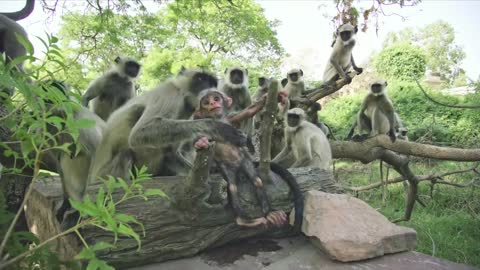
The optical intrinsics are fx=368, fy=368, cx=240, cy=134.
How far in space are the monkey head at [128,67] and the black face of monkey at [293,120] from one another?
2.66 metres

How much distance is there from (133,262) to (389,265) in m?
2.01

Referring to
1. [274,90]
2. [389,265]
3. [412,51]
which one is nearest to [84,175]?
[274,90]

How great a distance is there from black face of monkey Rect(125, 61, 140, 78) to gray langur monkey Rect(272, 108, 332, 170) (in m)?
2.67

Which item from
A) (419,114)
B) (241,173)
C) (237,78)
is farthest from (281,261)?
(419,114)

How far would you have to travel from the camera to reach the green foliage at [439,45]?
46.2 m

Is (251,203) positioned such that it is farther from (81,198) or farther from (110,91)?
(110,91)

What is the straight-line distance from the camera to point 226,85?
22.7 feet

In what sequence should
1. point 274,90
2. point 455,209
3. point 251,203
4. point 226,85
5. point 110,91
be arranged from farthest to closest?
point 455,209 → point 226,85 → point 110,91 → point 251,203 → point 274,90

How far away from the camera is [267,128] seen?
2.89 metres

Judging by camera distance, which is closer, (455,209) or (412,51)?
(455,209)

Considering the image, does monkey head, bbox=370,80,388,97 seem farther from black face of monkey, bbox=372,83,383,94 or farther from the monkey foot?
the monkey foot

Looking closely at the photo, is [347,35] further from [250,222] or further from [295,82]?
[250,222]

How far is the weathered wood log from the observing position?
2678 millimetres

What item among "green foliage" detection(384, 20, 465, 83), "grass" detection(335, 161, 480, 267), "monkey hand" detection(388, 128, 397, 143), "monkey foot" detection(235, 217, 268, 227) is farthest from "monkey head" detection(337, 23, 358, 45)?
"green foliage" detection(384, 20, 465, 83)
